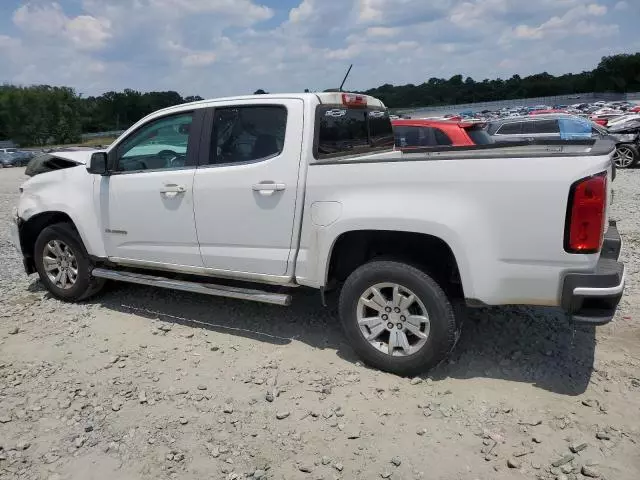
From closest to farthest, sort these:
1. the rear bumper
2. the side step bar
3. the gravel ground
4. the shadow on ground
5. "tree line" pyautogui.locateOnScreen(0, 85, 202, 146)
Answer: the gravel ground < the rear bumper < the shadow on ground < the side step bar < "tree line" pyautogui.locateOnScreen(0, 85, 202, 146)

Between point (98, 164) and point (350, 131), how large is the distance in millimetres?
2250

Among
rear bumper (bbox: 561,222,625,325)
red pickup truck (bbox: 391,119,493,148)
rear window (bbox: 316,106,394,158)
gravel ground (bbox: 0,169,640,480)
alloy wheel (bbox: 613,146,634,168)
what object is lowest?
gravel ground (bbox: 0,169,640,480)

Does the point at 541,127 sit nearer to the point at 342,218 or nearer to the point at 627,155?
the point at 627,155

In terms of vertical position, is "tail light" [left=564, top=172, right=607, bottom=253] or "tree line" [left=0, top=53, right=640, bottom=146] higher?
"tree line" [left=0, top=53, right=640, bottom=146]

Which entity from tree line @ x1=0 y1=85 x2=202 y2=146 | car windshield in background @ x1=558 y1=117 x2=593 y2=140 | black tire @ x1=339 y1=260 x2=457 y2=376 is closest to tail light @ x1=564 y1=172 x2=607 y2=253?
black tire @ x1=339 y1=260 x2=457 y2=376

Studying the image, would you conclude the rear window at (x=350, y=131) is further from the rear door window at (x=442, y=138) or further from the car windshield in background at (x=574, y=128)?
the car windshield in background at (x=574, y=128)

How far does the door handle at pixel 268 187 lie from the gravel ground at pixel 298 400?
127 cm

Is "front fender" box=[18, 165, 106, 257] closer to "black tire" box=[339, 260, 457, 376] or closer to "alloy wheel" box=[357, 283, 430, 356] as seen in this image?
"black tire" box=[339, 260, 457, 376]

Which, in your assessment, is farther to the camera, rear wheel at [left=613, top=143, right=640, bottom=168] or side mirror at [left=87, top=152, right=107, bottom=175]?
rear wheel at [left=613, top=143, right=640, bottom=168]

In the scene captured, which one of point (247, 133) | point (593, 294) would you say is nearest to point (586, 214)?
point (593, 294)

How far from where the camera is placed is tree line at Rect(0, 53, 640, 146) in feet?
279

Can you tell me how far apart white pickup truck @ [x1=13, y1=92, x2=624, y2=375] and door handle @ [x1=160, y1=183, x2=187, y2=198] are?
0.4 inches

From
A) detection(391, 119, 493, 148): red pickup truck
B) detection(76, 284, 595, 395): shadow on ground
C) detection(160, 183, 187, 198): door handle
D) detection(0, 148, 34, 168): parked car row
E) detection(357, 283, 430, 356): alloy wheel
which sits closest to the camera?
detection(357, 283, 430, 356): alloy wheel

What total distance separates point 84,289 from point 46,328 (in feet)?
1.79
